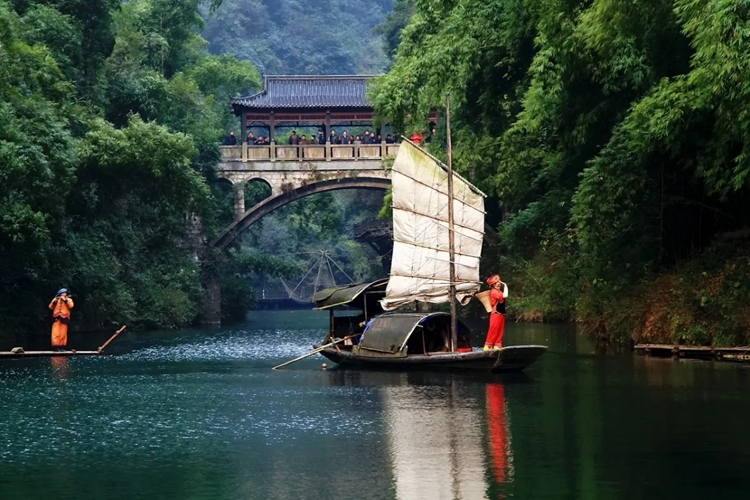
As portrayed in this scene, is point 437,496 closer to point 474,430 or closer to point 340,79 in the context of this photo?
point 474,430

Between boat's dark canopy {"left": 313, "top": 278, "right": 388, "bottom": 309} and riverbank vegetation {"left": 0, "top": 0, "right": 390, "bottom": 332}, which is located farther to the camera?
riverbank vegetation {"left": 0, "top": 0, "right": 390, "bottom": 332}

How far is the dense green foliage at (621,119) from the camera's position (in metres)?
19.2

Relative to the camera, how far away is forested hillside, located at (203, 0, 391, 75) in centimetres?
8325

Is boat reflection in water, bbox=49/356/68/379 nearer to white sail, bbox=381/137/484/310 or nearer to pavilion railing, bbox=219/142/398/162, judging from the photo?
white sail, bbox=381/137/484/310

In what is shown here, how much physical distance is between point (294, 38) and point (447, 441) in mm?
74687

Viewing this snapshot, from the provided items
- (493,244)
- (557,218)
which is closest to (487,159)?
(557,218)

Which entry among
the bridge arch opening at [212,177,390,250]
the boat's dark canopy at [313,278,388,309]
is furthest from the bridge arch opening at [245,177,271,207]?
the boat's dark canopy at [313,278,388,309]

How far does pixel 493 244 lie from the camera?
41.0 metres

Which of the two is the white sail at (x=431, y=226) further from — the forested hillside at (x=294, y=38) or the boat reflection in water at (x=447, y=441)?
the forested hillside at (x=294, y=38)

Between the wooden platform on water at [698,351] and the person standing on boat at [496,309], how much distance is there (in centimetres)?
307

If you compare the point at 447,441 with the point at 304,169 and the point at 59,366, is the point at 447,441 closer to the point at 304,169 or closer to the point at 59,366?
the point at 59,366

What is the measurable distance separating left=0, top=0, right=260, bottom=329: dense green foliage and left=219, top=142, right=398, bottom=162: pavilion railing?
4.72 ft

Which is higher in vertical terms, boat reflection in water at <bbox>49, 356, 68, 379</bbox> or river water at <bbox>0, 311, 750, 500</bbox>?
boat reflection in water at <bbox>49, 356, 68, 379</bbox>

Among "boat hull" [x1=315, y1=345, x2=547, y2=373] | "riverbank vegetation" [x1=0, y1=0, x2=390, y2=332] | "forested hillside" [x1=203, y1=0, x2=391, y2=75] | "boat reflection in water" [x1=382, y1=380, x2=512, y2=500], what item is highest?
"forested hillside" [x1=203, y1=0, x2=391, y2=75]
